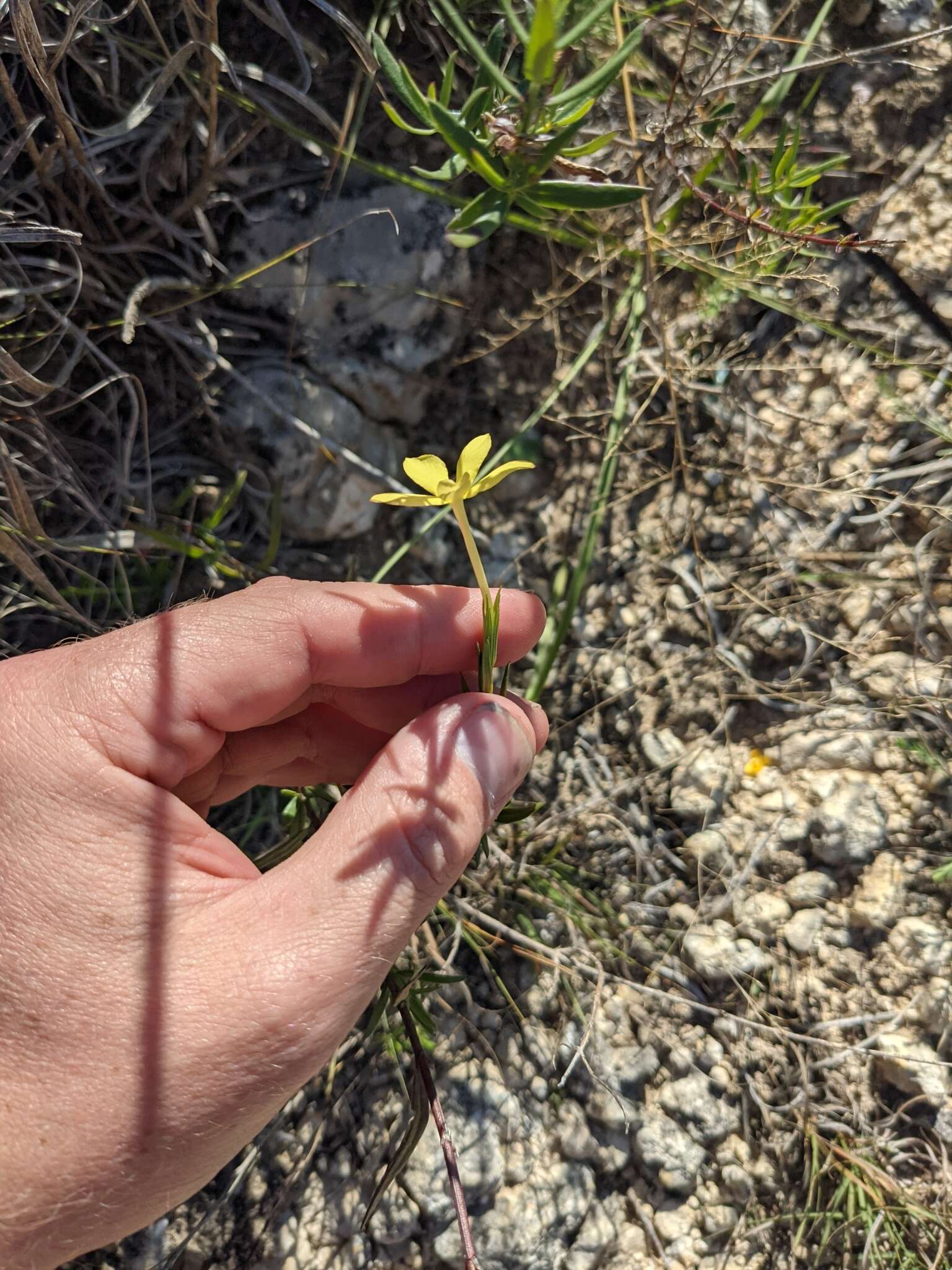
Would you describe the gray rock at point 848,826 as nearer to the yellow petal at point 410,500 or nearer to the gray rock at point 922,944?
the gray rock at point 922,944

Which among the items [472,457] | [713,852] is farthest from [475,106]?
[713,852]

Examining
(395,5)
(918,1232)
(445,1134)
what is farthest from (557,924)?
(395,5)

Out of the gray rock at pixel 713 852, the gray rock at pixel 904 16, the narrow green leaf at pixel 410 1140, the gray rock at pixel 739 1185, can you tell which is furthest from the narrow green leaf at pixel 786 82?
the gray rock at pixel 739 1185

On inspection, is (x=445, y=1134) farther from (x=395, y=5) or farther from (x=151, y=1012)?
(x=395, y=5)

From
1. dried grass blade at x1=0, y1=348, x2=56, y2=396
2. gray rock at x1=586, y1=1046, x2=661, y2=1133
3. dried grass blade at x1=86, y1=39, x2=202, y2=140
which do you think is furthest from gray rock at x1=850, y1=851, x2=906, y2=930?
dried grass blade at x1=86, y1=39, x2=202, y2=140

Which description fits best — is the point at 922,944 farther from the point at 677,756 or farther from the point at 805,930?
the point at 677,756
